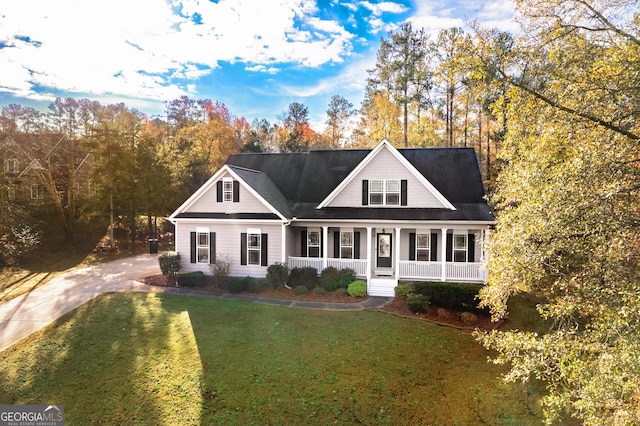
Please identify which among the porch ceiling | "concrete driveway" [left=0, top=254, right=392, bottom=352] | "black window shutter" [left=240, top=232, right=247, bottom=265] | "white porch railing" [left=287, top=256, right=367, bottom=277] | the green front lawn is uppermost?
the porch ceiling

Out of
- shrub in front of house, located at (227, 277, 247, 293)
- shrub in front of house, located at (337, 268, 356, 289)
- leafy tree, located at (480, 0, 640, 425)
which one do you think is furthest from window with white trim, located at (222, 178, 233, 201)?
leafy tree, located at (480, 0, 640, 425)

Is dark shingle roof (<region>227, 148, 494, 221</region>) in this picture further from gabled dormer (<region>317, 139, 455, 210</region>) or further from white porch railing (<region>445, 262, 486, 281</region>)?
white porch railing (<region>445, 262, 486, 281</region>)

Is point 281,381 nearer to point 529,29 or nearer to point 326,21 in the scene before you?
point 529,29

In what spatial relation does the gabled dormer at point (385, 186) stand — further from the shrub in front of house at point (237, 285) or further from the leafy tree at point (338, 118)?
the leafy tree at point (338, 118)

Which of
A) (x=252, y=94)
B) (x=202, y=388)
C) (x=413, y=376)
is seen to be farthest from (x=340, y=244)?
(x=252, y=94)

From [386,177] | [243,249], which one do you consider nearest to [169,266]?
[243,249]

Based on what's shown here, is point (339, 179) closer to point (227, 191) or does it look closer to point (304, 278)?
point (227, 191)
